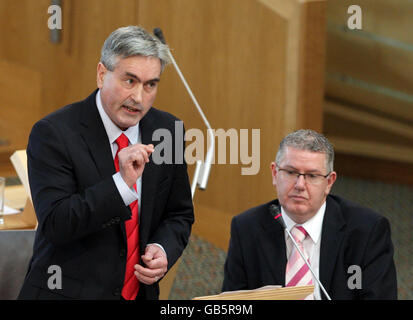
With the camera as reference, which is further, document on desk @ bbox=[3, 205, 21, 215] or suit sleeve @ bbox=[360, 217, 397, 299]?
document on desk @ bbox=[3, 205, 21, 215]

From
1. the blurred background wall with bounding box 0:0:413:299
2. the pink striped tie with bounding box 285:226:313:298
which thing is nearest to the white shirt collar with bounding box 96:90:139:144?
the pink striped tie with bounding box 285:226:313:298

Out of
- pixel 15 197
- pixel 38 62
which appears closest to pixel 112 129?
pixel 15 197

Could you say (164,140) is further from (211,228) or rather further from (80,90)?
(80,90)

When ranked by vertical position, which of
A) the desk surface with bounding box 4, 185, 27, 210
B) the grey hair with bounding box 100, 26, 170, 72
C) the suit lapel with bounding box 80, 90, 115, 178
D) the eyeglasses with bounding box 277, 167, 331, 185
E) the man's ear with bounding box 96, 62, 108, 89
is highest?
the grey hair with bounding box 100, 26, 170, 72

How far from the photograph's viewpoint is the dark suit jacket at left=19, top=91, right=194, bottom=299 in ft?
4.94

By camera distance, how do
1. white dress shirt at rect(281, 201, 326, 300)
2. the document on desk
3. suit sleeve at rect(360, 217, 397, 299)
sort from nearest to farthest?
1. suit sleeve at rect(360, 217, 397, 299)
2. white dress shirt at rect(281, 201, 326, 300)
3. the document on desk

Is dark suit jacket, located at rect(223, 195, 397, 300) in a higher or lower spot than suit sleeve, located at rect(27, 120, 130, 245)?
lower

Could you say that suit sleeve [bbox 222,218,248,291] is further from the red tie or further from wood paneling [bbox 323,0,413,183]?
wood paneling [bbox 323,0,413,183]

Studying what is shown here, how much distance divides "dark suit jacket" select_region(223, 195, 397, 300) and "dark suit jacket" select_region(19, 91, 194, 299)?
40cm

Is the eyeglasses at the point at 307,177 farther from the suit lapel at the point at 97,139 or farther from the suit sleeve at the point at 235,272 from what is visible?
the suit lapel at the point at 97,139

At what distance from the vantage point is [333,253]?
1979 millimetres

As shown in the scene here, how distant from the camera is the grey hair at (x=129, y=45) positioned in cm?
157

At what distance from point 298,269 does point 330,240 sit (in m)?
0.13

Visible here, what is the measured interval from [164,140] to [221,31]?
2678 millimetres
